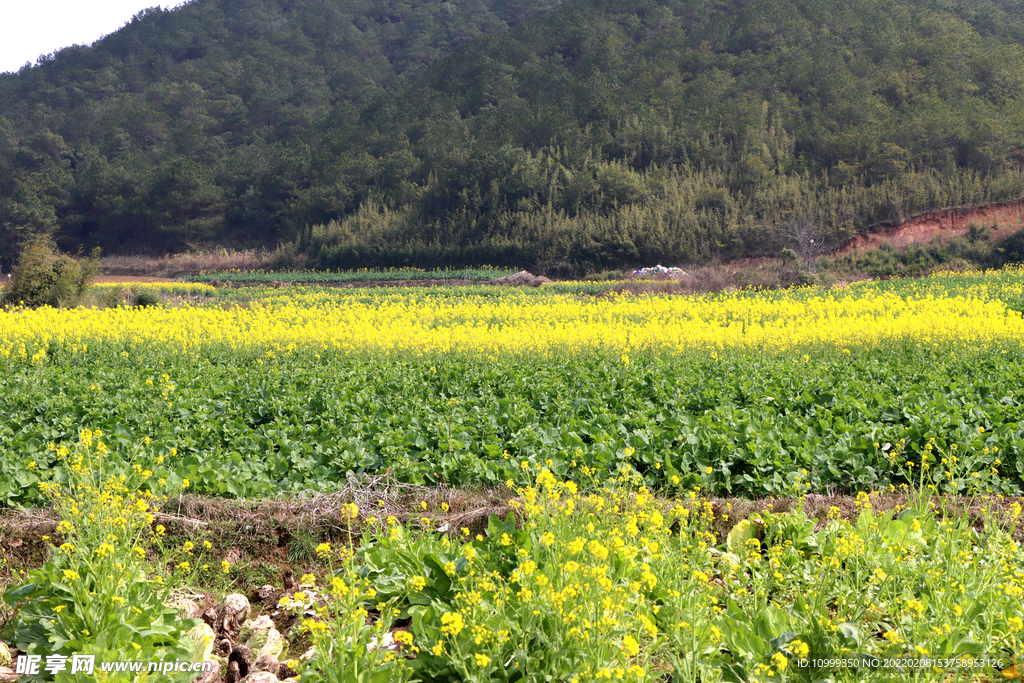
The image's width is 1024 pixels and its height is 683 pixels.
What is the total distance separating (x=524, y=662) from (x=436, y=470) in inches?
112

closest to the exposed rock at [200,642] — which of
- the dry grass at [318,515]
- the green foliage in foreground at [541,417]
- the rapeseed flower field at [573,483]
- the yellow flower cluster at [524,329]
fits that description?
the rapeseed flower field at [573,483]

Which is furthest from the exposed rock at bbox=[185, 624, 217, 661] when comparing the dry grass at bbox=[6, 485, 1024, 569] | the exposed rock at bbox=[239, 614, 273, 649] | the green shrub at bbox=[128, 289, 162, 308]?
the green shrub at bbox=[128, 289, 162, 308]

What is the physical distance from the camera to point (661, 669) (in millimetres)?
3305

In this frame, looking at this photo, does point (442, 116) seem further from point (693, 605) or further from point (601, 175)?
point (693, 605)

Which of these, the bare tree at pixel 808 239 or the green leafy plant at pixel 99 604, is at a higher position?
the bare tree at pixel 808 239

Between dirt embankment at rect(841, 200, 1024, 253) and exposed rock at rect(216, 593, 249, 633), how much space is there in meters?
46.3

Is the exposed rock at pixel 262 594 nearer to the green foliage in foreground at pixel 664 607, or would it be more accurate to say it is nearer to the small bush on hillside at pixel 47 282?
the green foliage in foreground at pixel 664 607

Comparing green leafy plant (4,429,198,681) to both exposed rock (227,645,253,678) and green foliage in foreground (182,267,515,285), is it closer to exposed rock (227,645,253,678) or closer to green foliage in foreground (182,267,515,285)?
exposed rock (227,645,253,678)

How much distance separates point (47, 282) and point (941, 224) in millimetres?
48835

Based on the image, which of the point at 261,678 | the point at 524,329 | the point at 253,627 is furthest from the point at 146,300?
the point at 261,678

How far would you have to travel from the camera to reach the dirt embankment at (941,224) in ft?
143

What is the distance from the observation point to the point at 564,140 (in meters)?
62.3

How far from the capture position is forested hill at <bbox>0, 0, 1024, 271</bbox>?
49.3m

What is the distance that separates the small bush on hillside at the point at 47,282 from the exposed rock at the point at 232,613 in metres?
22.1
